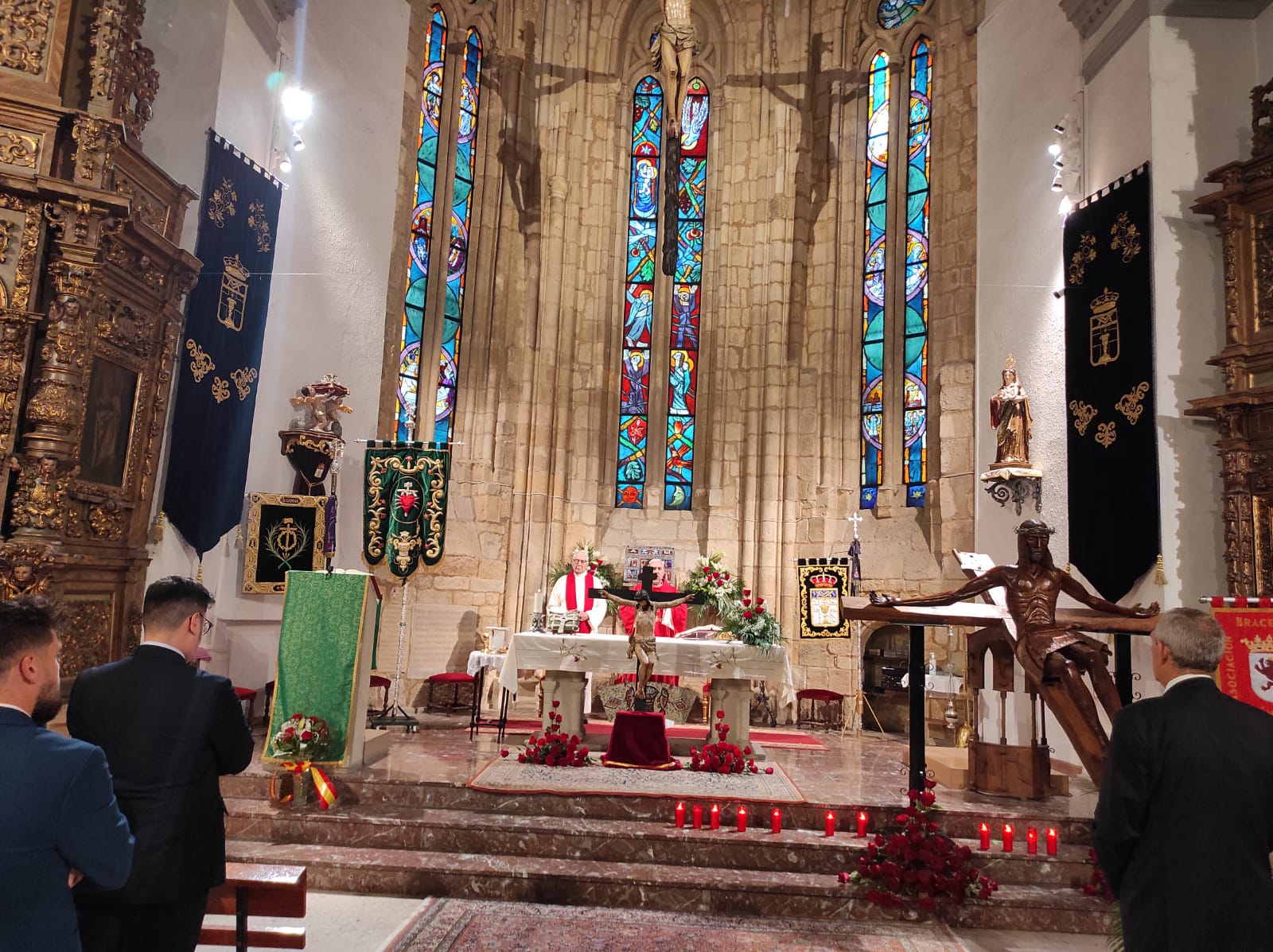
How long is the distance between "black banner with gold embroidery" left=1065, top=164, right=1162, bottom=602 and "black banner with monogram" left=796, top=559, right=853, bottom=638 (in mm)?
2851

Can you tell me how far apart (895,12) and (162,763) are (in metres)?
13.4

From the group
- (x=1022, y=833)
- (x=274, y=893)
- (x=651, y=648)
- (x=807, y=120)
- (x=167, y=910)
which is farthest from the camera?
(x=807, y=120)

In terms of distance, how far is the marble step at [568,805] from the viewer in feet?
19.6

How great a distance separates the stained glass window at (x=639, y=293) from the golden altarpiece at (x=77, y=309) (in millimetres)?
6831

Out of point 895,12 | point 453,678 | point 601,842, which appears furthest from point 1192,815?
point 895,12

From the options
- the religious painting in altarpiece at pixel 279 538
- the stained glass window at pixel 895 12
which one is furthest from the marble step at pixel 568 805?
the stained glass window at pixel 895 12

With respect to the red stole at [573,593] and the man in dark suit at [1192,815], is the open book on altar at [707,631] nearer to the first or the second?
the red stole at [573,593]

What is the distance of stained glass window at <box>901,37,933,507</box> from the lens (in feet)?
37.8

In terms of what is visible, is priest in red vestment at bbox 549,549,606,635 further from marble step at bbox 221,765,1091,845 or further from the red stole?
marble step at bbox 221,765,1091,845

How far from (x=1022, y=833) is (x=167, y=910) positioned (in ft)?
17.5

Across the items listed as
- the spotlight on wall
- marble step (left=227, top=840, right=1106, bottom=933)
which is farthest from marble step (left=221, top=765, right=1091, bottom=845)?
the spotlight on wall

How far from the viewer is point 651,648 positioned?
7500mm

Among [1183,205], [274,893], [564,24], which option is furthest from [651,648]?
[564,24]

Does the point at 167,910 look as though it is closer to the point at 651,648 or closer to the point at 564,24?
the point at 651,648
